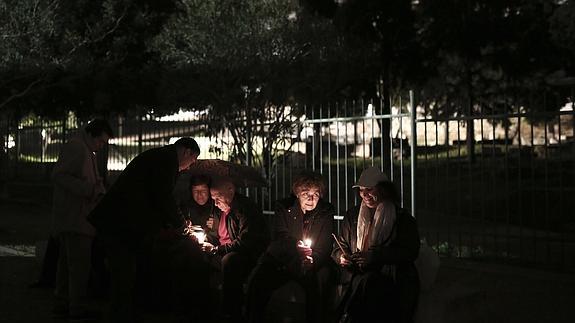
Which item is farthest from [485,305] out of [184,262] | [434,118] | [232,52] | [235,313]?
[232,52]

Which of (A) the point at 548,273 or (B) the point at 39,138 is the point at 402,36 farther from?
(A) the point at 548,273

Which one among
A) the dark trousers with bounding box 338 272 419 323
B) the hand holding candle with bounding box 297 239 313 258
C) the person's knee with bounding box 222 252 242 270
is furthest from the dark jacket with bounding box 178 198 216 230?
the dark trousers with bounding box 338 272 419 323

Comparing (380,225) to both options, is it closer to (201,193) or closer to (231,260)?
(231,260)

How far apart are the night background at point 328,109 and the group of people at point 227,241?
36 cm

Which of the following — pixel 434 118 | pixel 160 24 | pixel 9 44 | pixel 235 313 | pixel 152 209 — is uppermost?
pixel 160 24

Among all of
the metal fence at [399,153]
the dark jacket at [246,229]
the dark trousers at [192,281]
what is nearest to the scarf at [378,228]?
the dark jacket at [246,229]

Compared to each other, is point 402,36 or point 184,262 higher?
point 402,36

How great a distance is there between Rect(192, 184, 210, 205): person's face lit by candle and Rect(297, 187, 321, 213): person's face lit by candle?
1241 mm

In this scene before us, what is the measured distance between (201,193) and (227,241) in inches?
23.7

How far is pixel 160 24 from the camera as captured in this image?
81.9ft

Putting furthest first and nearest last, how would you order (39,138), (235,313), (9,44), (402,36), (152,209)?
(402,36) < (39,138) < (9,44) < (235,313) < (152,209)

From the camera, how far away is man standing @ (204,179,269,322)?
24.8 ft

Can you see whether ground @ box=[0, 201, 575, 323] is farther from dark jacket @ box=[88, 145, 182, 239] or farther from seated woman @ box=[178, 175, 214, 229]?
dark jacket @ box=[88, 145, 182, 239]

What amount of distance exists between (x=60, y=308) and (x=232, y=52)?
9.88 m
